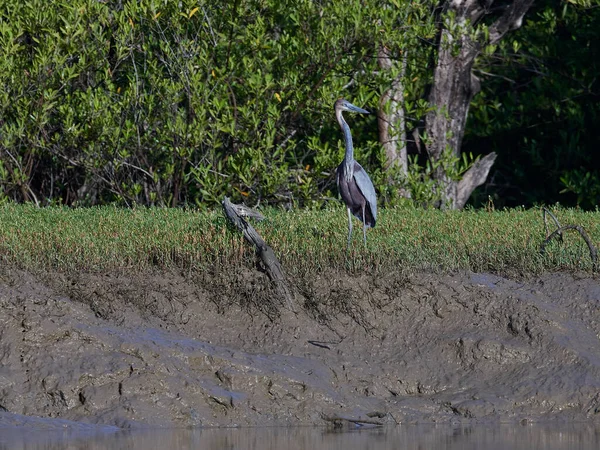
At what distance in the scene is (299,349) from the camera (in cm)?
935

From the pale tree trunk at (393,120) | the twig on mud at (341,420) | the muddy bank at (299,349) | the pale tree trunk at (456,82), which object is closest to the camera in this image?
the muddy bank at (299,349)

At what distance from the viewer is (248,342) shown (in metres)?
9.44

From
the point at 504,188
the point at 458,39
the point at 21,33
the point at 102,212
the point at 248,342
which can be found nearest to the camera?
the point at 248,342

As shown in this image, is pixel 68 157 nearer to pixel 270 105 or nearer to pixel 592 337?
pixel 270 105

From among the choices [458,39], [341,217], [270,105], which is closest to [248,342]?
[341,217]

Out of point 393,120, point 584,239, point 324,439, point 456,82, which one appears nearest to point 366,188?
point 584,239

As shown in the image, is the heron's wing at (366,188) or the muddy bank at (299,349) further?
the heron's wing at (366,188)

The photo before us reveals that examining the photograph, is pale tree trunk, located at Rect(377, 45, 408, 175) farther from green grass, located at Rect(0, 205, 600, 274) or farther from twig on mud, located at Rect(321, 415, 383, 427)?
twig on mud, located at Rect(321, 415, 383, 427)

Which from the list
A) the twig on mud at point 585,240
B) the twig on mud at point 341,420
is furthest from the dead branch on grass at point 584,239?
the twig on mud at point 341,420

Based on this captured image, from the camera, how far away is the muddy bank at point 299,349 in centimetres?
837

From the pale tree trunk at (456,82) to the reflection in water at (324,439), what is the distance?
290 inches

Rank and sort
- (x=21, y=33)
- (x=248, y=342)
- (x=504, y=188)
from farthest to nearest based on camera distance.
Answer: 1. (x=504, y=188)
2. (x=21, y=33)
3. (x=248, y=342)

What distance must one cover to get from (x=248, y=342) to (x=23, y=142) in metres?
6.15

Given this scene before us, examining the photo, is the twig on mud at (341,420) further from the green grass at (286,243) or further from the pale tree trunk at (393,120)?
the pale tree trunk at (393,120)
